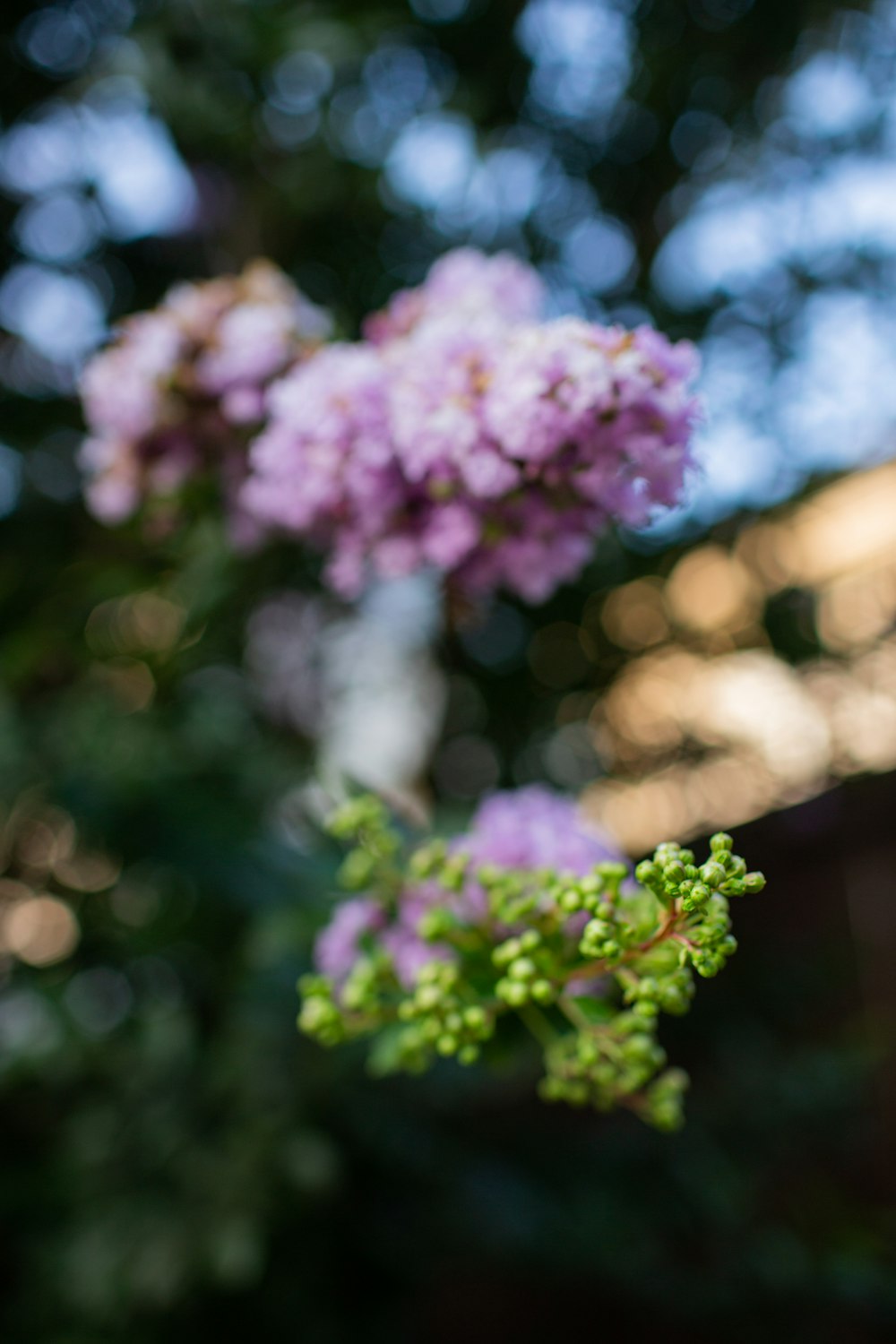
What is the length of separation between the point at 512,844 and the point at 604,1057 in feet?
0.68

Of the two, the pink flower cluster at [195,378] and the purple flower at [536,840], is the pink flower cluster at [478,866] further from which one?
the pink flower cluster at [195,378]

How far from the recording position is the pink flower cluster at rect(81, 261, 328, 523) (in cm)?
120

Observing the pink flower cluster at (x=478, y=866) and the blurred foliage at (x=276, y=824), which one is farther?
the blurred foliage at (x=276, y=824)

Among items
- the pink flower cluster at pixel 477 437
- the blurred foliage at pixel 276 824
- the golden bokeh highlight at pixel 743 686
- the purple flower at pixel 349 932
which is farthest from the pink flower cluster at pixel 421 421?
the golden bokeh highlight at pixel 743 686

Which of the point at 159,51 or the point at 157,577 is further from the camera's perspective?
the point at 159,51

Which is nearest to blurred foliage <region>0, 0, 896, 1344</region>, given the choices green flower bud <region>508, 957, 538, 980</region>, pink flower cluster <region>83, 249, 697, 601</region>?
pink flower cluster <region>83, 249, 697, 601</region>

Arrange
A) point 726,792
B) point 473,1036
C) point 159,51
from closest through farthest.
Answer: point 473,1036, point 159,51, point 726,792

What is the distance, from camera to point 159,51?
1.65 m

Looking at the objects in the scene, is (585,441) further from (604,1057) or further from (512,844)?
(604,1057)

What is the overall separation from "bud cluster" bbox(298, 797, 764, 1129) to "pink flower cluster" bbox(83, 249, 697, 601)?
12.0 inches

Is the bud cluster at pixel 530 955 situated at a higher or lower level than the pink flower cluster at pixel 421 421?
lower

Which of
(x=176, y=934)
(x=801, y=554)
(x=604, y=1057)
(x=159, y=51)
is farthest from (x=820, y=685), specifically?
(x=159, y=51)

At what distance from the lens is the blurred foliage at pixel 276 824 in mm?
1628

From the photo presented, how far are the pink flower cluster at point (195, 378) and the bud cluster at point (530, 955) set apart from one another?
546 mm
